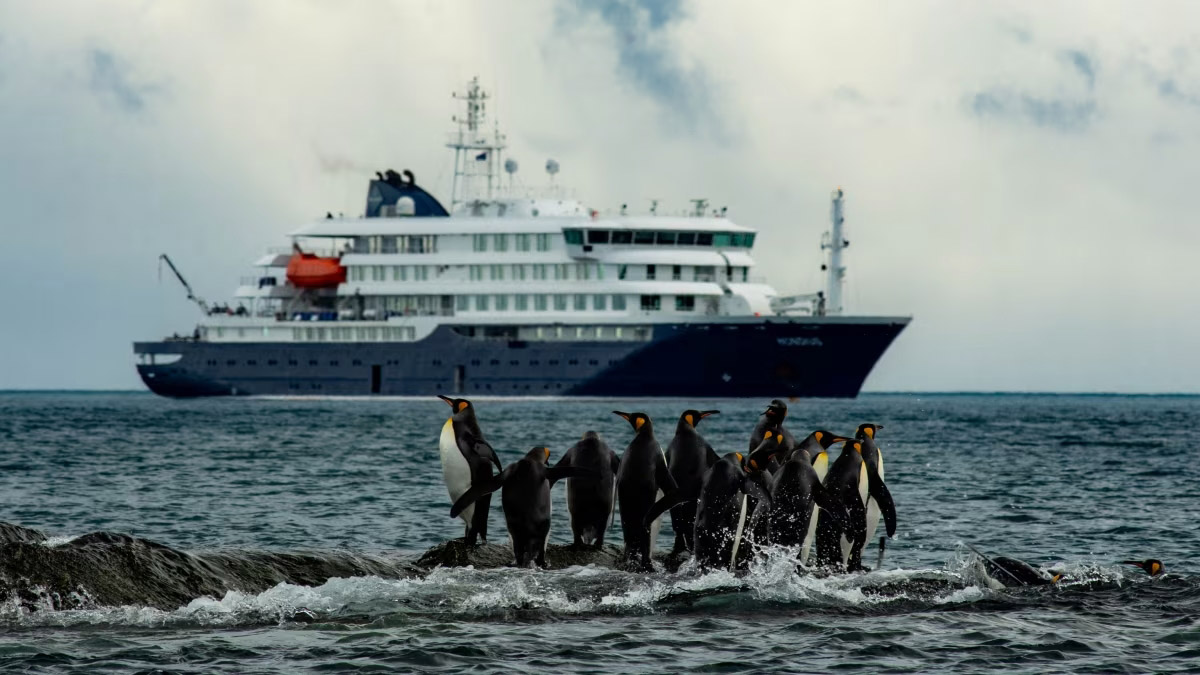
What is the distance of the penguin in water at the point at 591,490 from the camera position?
1788 cm

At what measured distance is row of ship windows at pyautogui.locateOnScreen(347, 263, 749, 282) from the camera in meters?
90.9

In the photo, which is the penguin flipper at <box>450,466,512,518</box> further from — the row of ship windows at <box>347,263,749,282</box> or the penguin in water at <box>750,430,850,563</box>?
the row of ship windows at <box>347,263,749,282</box>

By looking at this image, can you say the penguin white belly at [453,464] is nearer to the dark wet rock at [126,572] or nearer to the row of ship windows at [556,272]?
the dark wet rock at [126,572]

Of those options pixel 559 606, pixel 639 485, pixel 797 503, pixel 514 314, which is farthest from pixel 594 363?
pixel 559 606

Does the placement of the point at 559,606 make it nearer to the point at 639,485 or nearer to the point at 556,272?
the point at 639,485

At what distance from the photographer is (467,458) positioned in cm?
1858

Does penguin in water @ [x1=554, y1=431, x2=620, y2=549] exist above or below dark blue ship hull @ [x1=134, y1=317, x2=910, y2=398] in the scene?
below

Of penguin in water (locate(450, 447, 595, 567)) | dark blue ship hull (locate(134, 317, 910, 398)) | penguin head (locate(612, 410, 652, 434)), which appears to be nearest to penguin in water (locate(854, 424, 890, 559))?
penguin head (locate(612, 410, 652, 434))

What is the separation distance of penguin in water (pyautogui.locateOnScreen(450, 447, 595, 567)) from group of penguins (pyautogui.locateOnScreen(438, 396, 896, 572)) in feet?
0.03

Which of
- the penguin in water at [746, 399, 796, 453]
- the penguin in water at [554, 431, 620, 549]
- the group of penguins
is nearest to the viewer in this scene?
the group of penguins

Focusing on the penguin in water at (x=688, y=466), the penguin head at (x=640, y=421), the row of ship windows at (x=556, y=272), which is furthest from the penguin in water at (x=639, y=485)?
the row of ship windows at (x=556, y=272)

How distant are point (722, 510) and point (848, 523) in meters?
1.86

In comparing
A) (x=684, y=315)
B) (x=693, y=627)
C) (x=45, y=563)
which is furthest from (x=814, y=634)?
(x=684, y=315)

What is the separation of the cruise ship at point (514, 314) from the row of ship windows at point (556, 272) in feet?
0.28
